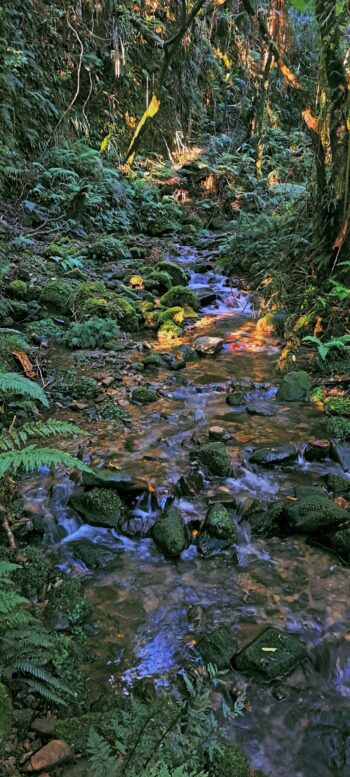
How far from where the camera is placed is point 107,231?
38.5 feet

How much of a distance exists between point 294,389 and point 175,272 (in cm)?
486

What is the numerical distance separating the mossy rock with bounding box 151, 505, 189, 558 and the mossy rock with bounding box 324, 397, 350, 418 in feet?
8.10

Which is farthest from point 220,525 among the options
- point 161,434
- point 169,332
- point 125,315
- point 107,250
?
point 107,250

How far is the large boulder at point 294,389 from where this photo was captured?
6004 mm

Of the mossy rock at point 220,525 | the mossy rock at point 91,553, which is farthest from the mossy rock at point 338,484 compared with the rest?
the mossy rock at point 91,553

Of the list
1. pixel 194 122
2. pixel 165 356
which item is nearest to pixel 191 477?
pixel 165 356

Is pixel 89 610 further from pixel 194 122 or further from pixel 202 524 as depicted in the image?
pixel 194 122

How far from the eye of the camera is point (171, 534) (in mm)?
3689

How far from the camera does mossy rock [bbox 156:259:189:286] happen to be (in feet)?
32.8

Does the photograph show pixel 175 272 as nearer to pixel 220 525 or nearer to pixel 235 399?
pixel 235 399

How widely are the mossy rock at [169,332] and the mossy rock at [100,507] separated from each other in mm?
4234

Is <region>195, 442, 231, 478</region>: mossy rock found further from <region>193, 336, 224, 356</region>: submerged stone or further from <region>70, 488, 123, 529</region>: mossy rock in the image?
<region>193, 336, 224, 356</region>: submerged stone

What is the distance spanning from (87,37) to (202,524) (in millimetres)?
13994

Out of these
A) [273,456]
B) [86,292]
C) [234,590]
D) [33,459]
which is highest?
[33,459]
